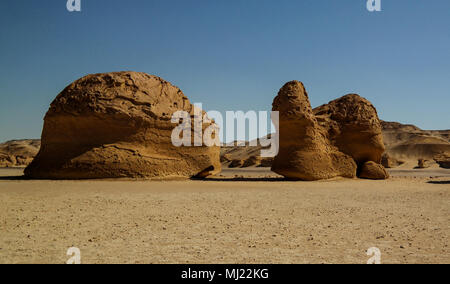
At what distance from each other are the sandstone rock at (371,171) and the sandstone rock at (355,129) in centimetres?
30

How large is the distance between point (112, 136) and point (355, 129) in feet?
29.5

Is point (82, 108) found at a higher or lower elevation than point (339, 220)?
higher

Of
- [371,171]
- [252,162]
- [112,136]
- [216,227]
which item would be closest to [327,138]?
[371,171]

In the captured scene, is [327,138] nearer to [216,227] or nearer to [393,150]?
[216,227]

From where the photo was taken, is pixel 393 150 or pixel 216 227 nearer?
pixel 216 227

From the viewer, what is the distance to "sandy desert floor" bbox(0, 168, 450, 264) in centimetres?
314

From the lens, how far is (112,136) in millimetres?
11141
